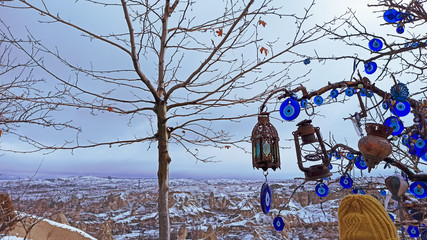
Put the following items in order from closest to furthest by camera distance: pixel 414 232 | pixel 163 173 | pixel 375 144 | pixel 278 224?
pixel 375 144 < pixel 278 224 < pixel 414 232 < pixel 163 173

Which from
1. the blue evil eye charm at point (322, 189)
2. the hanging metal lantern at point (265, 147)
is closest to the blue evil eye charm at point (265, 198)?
the hanging metal lantern at point (265, 147)

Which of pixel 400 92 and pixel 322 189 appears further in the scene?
pixel 322 189

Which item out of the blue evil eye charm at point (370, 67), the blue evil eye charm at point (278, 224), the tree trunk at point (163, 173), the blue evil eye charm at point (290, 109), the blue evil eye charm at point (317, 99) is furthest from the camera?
the tree trunk at point (163, 173)

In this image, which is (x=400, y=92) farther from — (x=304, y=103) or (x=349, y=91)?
(x=304, y=103)

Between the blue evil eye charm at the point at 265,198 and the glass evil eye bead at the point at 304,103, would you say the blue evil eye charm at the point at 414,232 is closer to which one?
the blue evil eye charm at the point at 265,198

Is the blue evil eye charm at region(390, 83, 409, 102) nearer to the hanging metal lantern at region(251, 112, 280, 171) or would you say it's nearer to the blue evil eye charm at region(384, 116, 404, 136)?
the blue evil eye charm at region(384, 116, 404, 136)

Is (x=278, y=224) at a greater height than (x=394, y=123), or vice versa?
(x=394, y=123)

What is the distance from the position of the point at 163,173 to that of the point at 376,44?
2.24 meters

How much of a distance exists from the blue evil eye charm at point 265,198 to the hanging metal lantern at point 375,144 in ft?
2.06

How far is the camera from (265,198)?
2.02 m

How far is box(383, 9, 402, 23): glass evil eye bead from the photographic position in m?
2.44

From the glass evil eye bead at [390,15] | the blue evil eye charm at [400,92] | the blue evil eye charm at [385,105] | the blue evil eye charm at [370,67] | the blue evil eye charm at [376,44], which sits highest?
the glass evil eye bead at [390,15]

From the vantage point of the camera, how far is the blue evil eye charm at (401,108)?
6.38 feet

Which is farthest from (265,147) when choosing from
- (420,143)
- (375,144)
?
(420,143)
